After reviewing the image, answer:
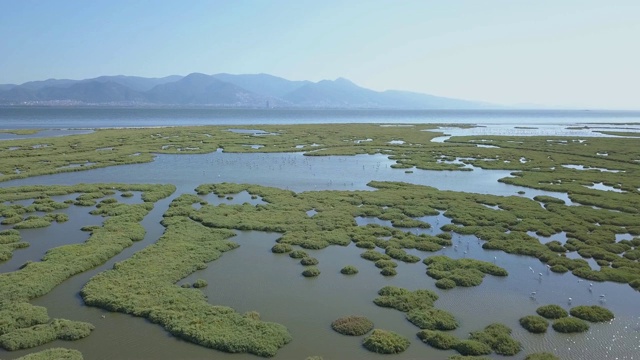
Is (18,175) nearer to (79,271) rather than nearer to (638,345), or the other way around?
(79,271)

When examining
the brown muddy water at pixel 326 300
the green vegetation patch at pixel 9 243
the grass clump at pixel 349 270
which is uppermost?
the green vegetation patch at pixel 9 243

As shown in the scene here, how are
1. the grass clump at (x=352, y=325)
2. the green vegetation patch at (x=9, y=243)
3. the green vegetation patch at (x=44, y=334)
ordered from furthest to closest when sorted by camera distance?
the green vegetation patch at (x=9, y=243), the grass clump at (x=352, y=325), the green vegetation patch at (x=44, y=334)

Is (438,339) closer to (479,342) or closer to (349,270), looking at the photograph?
(479,342)

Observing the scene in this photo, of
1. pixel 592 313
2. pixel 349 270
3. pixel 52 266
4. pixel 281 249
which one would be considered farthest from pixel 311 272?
pixel 52 266

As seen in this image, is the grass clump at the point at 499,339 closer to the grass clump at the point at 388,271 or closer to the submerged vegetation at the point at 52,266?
the grass clump at the point at 388,271

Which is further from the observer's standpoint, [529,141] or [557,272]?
[529,141]

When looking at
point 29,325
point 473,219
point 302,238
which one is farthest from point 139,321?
point 473,219

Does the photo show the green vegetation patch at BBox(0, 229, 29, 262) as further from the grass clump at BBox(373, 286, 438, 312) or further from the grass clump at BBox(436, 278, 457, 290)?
the grass clump at BBox(436, 278, 457, 290)

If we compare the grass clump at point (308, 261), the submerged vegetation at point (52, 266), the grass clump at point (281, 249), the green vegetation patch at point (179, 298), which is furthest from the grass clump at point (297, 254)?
the submerged vegetation at point (52, 266)
